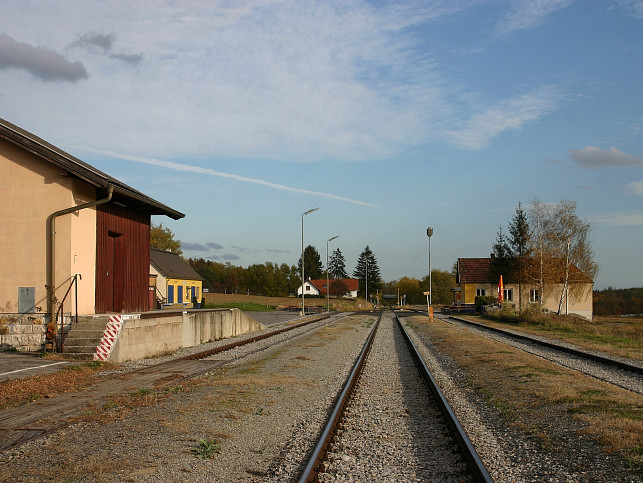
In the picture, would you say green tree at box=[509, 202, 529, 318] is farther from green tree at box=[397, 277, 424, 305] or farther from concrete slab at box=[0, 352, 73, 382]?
green tree at box=[397, 277, 424, 305]

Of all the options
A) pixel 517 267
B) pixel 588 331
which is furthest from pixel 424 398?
pixel 517 267

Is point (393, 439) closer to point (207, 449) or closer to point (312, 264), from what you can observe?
point (207, 449)

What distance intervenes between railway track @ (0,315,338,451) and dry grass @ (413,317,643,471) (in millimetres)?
6526

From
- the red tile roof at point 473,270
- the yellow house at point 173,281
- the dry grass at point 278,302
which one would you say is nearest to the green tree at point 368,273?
the dry grass at point 278,302

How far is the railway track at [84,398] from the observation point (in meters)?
7.64

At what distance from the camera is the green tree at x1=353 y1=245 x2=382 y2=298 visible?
144 m

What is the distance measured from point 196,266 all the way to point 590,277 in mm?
132261

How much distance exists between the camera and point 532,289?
63.4m

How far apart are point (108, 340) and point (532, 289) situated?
56.9 meters

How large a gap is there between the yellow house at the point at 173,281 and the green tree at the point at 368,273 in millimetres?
89046

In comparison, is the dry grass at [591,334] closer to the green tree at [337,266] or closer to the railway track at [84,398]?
the railway track at [84,398]

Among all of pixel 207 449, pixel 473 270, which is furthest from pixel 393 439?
pixel 473 270

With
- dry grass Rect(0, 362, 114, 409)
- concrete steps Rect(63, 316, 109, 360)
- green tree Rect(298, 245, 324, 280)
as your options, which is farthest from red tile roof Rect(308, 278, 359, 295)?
dry grass Rect(0, 362, 114, 409)

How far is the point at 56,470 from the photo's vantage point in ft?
19.5
